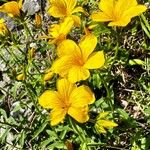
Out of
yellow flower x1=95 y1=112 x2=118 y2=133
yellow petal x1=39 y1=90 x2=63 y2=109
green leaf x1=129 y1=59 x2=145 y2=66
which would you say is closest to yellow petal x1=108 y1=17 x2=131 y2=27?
yellow petal x1=39 y1=90 x2=63 y2=109

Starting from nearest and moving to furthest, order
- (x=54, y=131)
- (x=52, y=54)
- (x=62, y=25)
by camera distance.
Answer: (x=62, y=25) → (x=54, y=131) → (x=52, y=54)

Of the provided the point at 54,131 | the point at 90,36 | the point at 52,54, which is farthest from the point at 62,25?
the point at 52,54

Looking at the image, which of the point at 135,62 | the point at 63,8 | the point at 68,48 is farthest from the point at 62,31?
the point at 135,62

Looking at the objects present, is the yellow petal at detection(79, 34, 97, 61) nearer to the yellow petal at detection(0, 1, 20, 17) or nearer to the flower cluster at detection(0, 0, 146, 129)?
the flower cluster at detection(0, 0, 146, 129)

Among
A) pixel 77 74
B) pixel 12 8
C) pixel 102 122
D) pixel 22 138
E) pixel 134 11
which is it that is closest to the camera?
pixel 77 74

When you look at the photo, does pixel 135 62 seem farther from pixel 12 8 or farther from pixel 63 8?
pixel 12 8

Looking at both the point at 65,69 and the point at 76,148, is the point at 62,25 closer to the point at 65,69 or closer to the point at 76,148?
the point at 65,69

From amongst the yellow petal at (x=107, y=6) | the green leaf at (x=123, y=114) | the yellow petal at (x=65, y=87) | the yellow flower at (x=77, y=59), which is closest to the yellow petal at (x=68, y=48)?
the yellow flower at (x=77, y=59)
